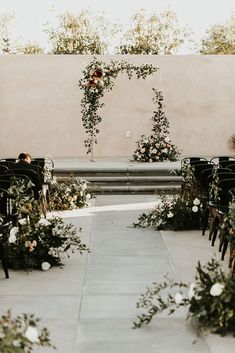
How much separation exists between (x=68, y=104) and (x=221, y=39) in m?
19.2

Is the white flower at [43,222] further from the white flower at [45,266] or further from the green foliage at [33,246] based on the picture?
the white flower at [45,266]

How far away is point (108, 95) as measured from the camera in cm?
1788

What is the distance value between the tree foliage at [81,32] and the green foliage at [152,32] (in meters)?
1.23

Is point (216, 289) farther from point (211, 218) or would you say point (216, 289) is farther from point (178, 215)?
point (178, 215)

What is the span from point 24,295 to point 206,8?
93.1 feet

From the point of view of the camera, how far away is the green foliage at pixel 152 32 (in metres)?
32.5

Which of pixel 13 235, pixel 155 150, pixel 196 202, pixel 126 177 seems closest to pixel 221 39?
pixel 155 150

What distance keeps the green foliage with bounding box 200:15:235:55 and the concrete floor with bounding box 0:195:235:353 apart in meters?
26.6

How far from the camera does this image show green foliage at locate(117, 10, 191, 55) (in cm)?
3247

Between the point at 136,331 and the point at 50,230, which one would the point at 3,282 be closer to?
the point at 50,230

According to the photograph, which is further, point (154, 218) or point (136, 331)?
point (154, 218)

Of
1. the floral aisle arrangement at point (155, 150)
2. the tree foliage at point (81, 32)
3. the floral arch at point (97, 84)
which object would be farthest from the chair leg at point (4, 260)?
the tree foliage at point (81, 32)

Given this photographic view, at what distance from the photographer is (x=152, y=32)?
32.6 metres

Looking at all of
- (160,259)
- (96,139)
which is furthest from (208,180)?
(96,139)
